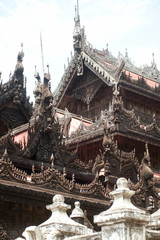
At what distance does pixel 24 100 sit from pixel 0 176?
6.71m

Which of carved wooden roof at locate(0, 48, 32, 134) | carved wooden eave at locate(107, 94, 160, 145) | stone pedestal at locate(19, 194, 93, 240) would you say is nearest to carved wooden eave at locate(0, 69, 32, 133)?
carved wooden roof at locate(0, 48, 32, 134)

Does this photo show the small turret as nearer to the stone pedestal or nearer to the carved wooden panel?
the carved wooden panel

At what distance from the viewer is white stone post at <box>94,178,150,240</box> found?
207 inches

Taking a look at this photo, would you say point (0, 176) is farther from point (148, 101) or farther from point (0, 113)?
point (148, 101)

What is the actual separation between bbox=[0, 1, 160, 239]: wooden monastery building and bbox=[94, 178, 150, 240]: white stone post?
5.56 metres

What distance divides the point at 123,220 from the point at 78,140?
14.9 meters

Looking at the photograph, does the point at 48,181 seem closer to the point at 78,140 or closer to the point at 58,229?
the point at 58,229

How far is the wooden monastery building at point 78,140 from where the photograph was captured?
38.8ft

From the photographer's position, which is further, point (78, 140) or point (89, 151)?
point (89, 151)

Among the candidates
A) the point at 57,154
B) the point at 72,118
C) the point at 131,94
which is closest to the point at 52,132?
the point at 57,154

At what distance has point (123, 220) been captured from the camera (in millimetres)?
5266

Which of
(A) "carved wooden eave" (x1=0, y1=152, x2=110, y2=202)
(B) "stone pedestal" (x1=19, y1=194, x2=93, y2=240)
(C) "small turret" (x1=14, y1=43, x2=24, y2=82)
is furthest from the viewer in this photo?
(C) "small turret" (x1=14, y1=43, x2=24, y2=82)

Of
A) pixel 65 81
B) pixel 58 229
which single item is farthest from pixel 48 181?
pixel 65 81

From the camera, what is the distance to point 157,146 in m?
21.1
